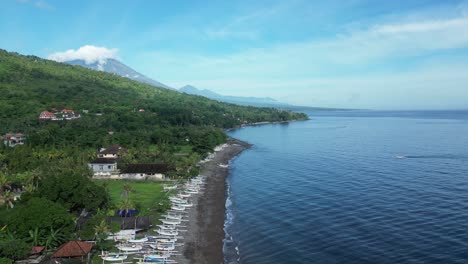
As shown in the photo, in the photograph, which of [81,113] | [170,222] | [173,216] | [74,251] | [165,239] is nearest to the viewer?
[74,251]

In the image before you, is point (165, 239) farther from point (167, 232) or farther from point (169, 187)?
point (169, 187)

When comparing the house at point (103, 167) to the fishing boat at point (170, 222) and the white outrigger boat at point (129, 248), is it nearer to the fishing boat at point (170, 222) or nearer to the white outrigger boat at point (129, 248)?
the fishing boat at point (170, 222)

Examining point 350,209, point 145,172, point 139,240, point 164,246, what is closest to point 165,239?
point 164,246

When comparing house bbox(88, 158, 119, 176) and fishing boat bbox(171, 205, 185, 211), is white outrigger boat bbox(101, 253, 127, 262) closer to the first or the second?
fishing boat bbox(171, 205, 185, 211)

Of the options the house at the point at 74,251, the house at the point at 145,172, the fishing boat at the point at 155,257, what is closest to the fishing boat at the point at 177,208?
the fishing boat at the point at 155,257

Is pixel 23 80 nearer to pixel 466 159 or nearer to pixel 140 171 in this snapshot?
pixel 140 171

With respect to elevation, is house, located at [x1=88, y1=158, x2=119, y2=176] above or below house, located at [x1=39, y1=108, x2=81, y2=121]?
below

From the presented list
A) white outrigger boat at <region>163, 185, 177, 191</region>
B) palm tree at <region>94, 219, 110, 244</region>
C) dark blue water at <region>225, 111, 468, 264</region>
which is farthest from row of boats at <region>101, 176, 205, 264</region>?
white outrigger boat at <region>163, 185, 177, 191</region>
